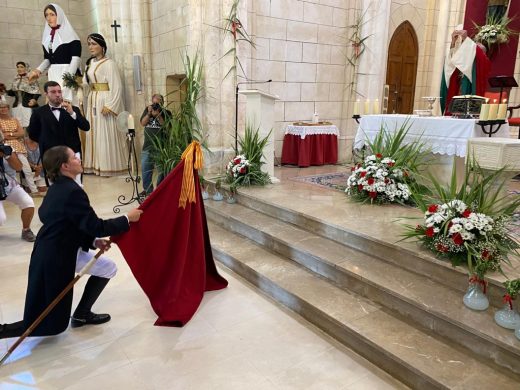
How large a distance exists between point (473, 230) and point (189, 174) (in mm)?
2133

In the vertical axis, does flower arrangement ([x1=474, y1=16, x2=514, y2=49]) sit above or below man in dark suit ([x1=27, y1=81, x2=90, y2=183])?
above

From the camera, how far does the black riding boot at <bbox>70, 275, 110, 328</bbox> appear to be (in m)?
2.92

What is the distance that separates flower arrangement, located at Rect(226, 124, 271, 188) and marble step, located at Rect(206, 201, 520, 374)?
1027mm

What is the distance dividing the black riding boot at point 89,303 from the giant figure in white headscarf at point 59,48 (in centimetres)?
558

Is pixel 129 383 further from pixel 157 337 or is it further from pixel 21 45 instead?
pixel 21 45

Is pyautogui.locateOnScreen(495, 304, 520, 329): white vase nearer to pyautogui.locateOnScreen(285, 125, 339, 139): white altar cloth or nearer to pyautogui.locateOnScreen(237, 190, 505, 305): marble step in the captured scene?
pyautogui.locateOnScreen(237, 190, 505, 305): marble step

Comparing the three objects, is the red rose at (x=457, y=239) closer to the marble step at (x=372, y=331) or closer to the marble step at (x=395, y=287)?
the marble step at (x=395, y=287)

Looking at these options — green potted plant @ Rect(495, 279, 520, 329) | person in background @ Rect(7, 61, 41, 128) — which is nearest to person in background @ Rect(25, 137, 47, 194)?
person in background @ Rect(7, 61, 41, 128)

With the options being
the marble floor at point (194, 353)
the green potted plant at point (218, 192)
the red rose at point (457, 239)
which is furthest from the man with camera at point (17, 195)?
the red rose at point (457, 239)

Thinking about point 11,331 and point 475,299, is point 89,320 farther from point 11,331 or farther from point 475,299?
point 475,299

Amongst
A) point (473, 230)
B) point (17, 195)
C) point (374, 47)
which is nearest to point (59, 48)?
point (17, 195)

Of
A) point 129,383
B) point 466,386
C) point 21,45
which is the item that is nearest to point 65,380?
point 129,383

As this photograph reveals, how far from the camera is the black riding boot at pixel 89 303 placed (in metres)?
2.92

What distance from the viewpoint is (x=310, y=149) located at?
22.8 ft
